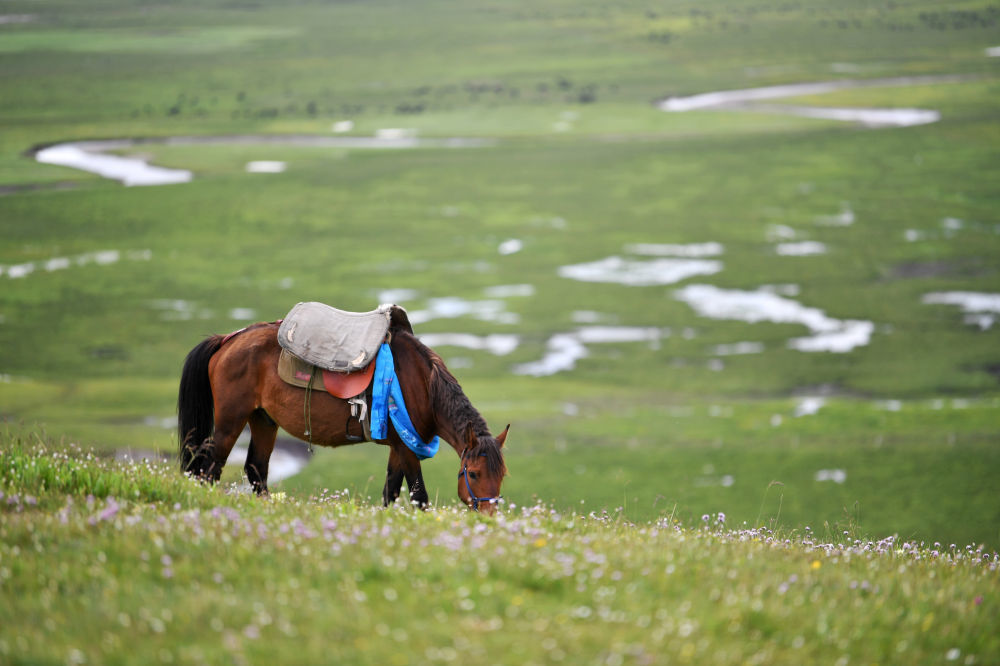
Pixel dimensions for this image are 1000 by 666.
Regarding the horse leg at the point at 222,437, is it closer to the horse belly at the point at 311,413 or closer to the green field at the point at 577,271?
the horse belly at the point at 311,413

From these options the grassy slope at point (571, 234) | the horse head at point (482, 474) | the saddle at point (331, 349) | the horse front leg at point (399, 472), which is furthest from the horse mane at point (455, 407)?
the grassy slope at point (571, 234)

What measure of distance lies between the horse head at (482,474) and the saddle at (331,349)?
178 centimetres

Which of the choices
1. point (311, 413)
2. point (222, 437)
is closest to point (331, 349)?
point (311, 413)

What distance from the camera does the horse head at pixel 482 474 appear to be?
34.6ft

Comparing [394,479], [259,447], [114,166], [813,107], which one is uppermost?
[259,447]

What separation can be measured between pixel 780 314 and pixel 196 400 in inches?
2100

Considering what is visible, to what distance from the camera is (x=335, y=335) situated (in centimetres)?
1188

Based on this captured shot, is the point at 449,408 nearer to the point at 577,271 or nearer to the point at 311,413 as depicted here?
the point at 311,413

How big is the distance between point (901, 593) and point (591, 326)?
5202 centimetres

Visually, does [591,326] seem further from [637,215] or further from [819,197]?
[819,197]

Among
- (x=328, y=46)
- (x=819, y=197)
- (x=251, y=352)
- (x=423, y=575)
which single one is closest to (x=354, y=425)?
(x=251, y=352)

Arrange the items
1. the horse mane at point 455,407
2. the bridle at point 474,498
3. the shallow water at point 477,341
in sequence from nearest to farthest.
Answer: the bridle at point 474,498, the horse mane at point 455,407, the shallow water at point 477,341

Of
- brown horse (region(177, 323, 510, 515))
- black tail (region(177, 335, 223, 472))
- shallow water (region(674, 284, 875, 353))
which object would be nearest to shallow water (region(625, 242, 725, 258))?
shallow water (region(674, 284, 875, 353))

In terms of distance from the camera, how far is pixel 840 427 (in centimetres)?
4166
